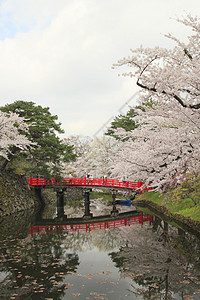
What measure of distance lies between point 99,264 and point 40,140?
54.7ft

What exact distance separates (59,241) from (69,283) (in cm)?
587

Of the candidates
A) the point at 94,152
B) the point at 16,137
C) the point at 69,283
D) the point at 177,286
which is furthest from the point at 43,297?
the point at 94,152

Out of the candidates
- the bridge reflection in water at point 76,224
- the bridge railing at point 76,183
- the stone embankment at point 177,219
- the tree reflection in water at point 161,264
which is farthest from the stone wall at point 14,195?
the stone embankment at point 177,219

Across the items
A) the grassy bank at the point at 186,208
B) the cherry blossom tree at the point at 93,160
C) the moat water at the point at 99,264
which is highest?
the cherry blossom tree at the point at 93,160

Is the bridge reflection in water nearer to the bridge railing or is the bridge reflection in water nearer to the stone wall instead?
the stone wall

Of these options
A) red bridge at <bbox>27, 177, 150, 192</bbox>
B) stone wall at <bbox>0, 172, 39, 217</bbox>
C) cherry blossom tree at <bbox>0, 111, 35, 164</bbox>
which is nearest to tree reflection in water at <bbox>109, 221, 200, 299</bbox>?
stone wall at <bbox>0, 172, 39, 217</bbox>

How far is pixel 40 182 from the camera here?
91.8 feet

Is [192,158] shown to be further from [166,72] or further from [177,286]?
[177,286]

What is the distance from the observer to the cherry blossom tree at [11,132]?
69.8 feet

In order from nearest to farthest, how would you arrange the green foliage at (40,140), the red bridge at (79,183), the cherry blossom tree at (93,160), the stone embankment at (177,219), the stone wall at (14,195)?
1. the stone embankment at (177,219)
2. the stone wall at (14,195)
3. the green foliage at (40,140)
4. the red bridge at (79,183)
5. the cherry blossom tree at (93,160)

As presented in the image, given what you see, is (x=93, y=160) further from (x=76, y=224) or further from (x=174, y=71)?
(x=174, y=71)

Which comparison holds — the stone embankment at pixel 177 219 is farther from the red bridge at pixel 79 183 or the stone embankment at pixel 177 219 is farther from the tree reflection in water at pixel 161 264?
the red bridge at pixel 79 183

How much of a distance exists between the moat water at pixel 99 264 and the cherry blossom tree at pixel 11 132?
311 inches

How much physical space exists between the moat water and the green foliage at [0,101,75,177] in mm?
9653
